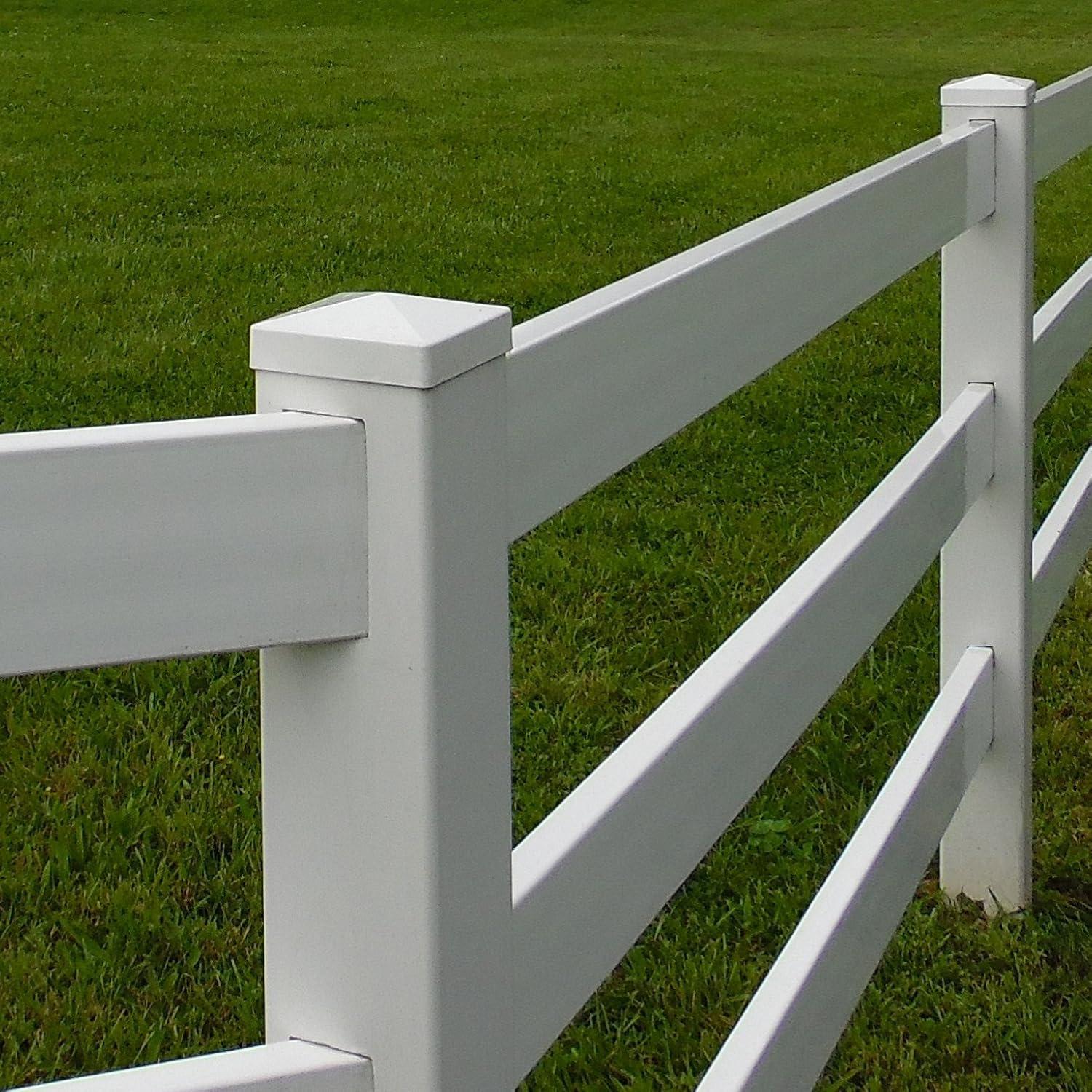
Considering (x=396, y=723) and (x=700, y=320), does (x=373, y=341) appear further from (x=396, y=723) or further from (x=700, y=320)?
(x=700, y=320)

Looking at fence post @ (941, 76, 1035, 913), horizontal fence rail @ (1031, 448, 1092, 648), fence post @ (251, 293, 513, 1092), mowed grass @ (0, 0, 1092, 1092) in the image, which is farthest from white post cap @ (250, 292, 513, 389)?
horizontal fence rail @ (1031, 448, 1092, 648)

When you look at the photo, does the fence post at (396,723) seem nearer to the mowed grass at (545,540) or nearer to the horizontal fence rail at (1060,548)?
the mowed grass at (545,540)

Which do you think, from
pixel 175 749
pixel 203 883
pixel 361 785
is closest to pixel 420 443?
pixel 361 785

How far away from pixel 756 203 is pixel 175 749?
7399mm

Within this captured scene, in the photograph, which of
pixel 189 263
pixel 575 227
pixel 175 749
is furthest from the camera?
pixel 575 227

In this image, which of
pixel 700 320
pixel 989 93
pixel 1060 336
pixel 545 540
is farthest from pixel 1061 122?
pixel 700 320

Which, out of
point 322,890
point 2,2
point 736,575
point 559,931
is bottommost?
point 736,575

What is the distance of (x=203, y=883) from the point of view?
314 centimetres

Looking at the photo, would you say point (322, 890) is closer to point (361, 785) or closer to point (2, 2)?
point (361, 785)

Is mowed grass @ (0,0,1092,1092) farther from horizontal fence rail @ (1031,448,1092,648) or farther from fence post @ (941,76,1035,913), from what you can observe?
horizontal fence rail @ (1031,448,1092,648)

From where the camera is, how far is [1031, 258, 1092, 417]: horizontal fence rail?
3.53 m

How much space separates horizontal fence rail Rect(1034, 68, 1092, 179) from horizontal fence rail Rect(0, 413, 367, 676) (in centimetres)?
243

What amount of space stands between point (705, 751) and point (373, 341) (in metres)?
0.87

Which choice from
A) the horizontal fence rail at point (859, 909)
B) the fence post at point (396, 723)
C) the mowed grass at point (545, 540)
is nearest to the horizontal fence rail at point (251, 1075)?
the fence post at point (396, 723)
